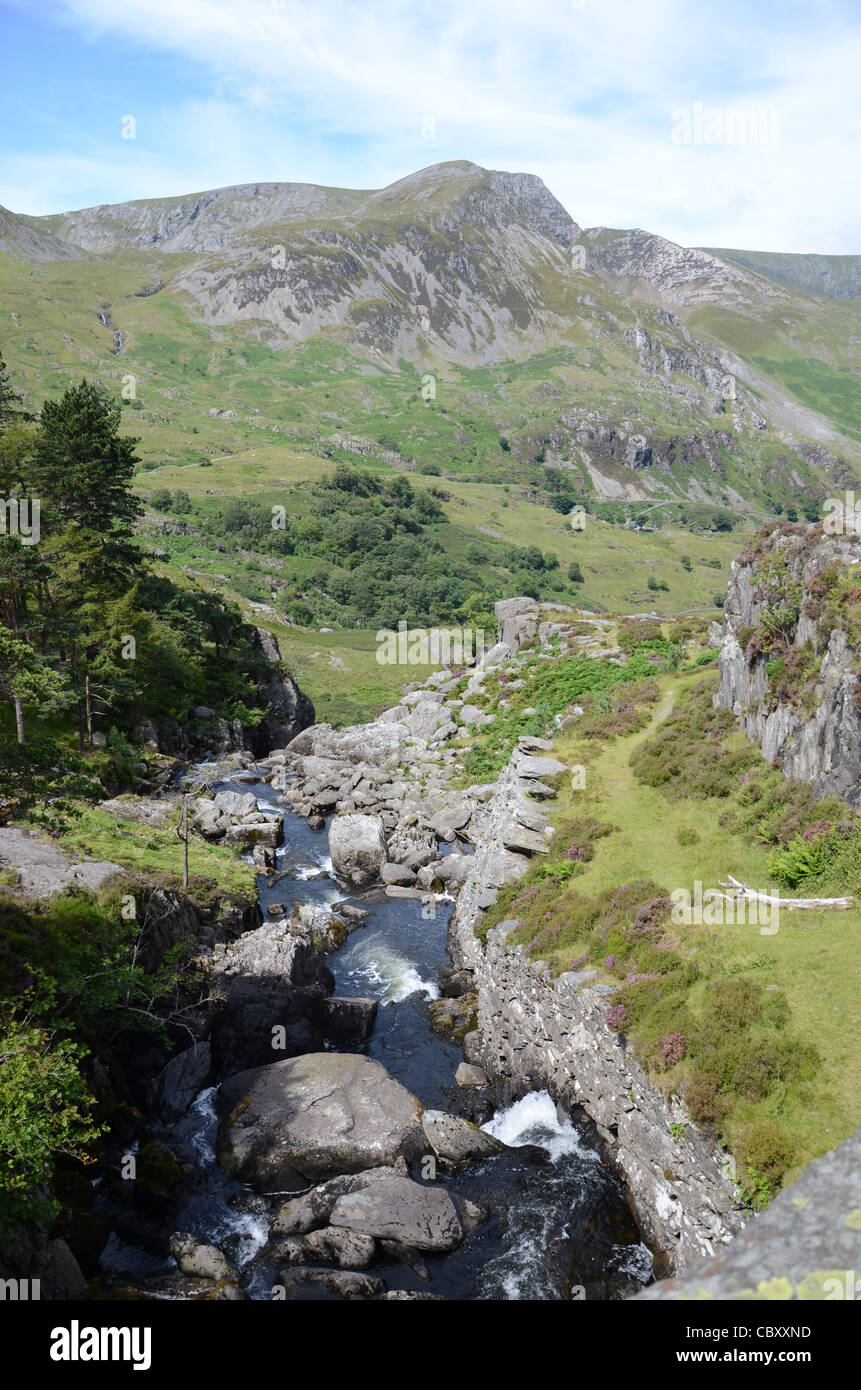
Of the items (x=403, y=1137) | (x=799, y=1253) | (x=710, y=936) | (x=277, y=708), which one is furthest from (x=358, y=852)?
(x=799, y=1253)

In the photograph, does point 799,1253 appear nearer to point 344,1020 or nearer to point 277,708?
point 344,1020

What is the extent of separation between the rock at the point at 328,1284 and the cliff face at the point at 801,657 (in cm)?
2171

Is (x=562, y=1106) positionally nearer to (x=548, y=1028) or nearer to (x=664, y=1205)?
(x=548, y=1028)

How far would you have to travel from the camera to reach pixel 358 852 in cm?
4991

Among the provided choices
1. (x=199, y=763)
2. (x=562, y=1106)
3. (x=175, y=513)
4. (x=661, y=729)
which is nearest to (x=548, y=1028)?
(x=562, y=1106)

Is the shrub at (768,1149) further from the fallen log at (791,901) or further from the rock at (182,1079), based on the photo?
the rock at (182,1079)

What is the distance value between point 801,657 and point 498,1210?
24845mm

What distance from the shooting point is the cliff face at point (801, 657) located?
2823cm

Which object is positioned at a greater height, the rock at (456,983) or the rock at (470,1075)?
the rock at (456,983)

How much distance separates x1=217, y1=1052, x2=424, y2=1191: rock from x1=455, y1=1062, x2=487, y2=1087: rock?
3173mm
